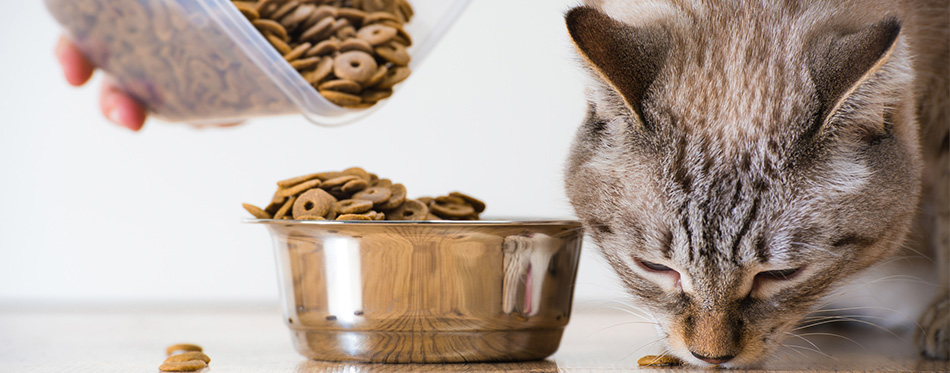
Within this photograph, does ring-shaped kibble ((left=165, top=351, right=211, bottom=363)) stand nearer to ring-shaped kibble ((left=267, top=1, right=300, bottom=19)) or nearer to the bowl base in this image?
the bowl base

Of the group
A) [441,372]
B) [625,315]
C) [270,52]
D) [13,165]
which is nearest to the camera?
[441,372]

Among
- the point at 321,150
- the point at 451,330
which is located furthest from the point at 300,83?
the point at 321,150

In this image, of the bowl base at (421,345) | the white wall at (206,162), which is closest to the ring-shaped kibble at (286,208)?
the bowl base at (421,345)

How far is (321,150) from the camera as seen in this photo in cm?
257

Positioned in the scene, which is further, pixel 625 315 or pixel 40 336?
pixel 625 315

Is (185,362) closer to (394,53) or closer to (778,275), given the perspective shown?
(394,53)

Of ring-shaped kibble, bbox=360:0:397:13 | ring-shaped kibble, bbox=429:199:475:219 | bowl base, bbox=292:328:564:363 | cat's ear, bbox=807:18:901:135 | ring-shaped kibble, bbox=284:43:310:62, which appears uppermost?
ring-shaped kibble, bbox=360:0:397:13

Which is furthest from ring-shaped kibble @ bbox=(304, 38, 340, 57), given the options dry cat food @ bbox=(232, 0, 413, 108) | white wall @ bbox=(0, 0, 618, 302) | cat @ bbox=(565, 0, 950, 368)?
white wall @ bbox=(0, 0, 618, 302)

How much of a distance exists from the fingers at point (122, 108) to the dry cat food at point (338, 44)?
37cm

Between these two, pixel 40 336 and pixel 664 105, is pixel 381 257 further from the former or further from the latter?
pixel 40 336

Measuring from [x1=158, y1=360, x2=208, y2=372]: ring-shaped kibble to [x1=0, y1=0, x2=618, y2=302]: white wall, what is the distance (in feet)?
4.23

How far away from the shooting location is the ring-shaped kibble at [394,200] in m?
1.35

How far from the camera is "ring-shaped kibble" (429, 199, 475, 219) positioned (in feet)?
4.75

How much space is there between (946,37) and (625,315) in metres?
1.06
